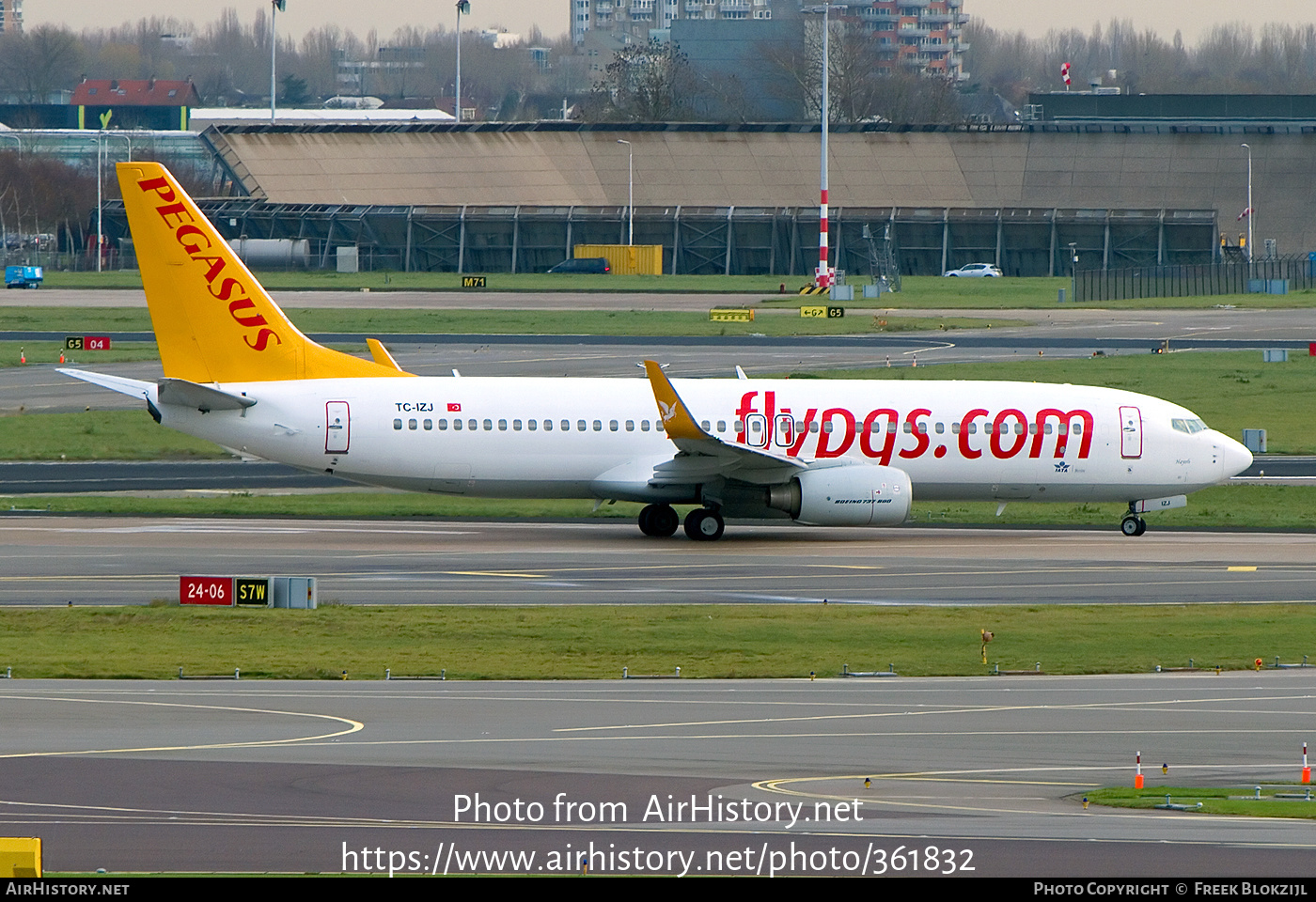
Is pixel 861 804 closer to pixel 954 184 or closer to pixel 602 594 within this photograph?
pixel 602 594

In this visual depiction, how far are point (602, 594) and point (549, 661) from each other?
19.6ft

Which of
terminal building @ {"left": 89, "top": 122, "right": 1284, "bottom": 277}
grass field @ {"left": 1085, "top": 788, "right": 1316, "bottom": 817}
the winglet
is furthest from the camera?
terminal building @ {"left": 89, "top": 122, "right": 1284, "bottom": 277}

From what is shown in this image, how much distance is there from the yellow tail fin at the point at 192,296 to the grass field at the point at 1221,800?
25.4 m

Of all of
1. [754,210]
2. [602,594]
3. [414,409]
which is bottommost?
[602,594]

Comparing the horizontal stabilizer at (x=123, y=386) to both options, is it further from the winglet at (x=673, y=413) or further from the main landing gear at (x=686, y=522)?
the main landing gear at (x=686, y=522)

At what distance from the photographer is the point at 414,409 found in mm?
38500

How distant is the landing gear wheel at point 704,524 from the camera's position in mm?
39188

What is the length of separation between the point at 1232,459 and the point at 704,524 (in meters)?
12.4

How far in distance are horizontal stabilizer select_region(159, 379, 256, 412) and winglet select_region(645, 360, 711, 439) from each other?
28.3 feet

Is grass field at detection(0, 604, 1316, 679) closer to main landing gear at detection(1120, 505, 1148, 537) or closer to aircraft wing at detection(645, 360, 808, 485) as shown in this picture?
aircraft wing at detection(645, 360, 808, 485)

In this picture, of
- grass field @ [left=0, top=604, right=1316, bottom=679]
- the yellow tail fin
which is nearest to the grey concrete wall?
the yellow tail fin

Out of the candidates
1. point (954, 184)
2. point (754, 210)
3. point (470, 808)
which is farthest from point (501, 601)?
point (954, 184)

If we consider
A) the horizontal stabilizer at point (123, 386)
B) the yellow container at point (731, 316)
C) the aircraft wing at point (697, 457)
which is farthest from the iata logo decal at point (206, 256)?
the yellow container at point (731, 316)

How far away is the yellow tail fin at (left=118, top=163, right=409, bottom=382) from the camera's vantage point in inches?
1508
